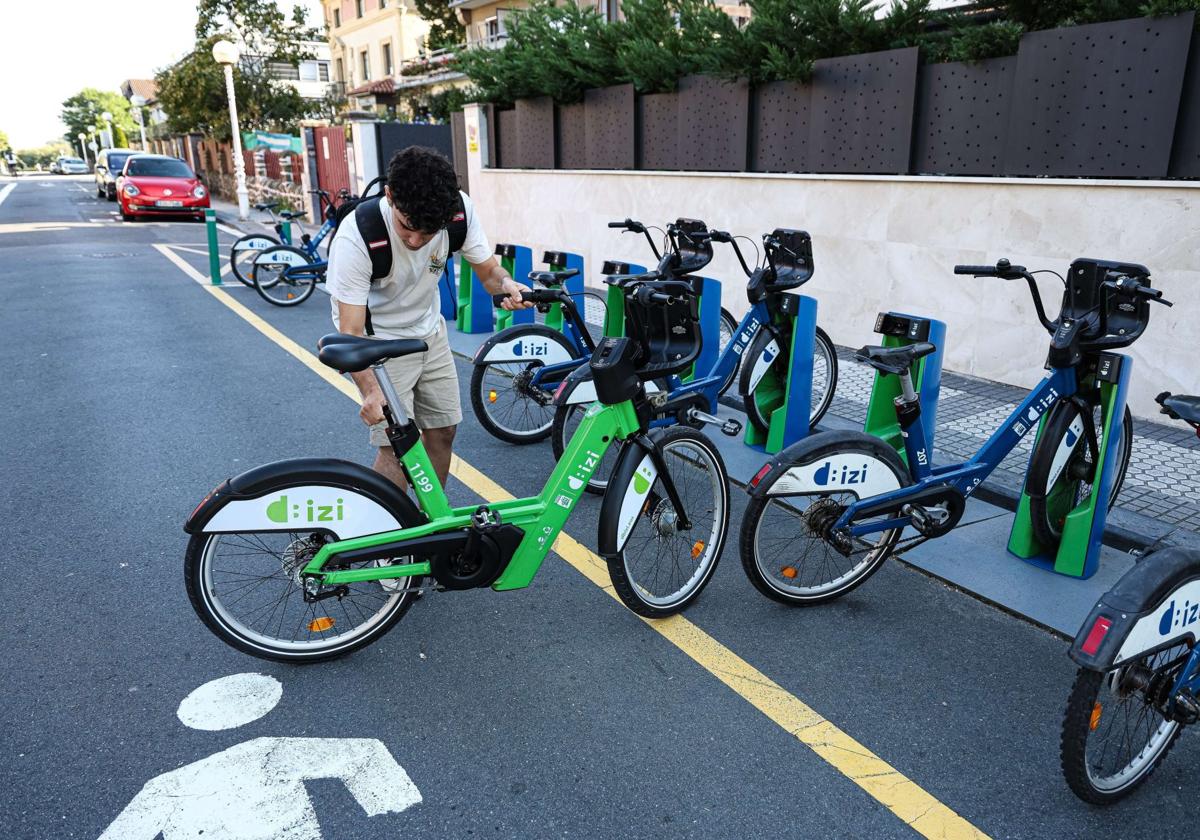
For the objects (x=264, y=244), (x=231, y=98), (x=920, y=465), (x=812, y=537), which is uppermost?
(x=231, y=98)

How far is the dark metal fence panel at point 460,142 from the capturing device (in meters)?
15.0

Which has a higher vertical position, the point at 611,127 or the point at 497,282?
the point at 611,127

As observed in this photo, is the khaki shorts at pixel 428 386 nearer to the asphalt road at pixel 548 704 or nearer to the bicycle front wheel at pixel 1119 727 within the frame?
the asphalt road at pixel 548 704

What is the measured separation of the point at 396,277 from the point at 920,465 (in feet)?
7.86

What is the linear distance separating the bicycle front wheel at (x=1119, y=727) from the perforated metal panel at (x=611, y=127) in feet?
31.1

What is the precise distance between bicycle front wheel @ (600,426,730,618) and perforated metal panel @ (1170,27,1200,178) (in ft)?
14.9

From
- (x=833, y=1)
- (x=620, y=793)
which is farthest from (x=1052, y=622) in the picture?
(x=833, y=1)

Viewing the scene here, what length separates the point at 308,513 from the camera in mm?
2984

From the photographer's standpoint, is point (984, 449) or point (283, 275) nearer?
point (984, 449)

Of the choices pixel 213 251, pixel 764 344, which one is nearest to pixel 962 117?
pixel 764 344

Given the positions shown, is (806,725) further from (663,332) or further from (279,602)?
(279,602)

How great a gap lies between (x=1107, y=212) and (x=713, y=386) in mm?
3242

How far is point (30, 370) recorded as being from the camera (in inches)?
299

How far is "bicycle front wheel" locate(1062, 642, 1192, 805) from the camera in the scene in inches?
94.0
